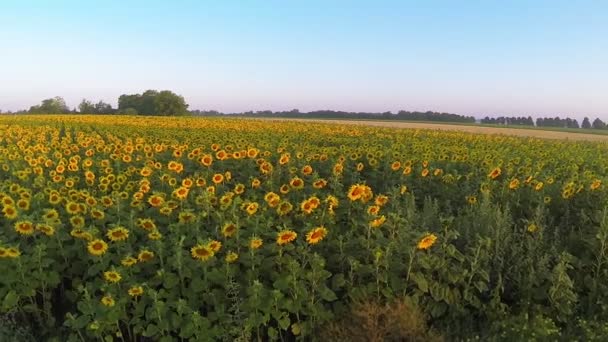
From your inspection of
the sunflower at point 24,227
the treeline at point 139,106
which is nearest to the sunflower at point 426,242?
the sunflower at point 24,227

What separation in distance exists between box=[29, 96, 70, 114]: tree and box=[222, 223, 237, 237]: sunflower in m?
77.8

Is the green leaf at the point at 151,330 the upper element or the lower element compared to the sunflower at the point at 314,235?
lower

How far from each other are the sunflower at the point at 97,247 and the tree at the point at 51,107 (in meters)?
77.7

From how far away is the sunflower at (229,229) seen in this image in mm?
4311

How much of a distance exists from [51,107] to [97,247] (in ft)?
280

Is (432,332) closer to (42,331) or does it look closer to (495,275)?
(495,275)

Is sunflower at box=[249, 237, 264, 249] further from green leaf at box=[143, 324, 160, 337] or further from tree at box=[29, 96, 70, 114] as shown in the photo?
tree at box=[29, 96, 70, 114]

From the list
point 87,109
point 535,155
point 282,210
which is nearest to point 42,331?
point 282,210

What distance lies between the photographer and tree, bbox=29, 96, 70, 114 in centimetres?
7618

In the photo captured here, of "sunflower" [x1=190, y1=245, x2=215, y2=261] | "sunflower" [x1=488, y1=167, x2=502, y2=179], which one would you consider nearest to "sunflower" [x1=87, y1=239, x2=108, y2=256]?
"sunflower" [x1=190, y1=245, x2=215, y2=261]

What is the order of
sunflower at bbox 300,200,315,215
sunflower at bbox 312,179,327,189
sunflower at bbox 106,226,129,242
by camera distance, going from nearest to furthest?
sunflower at bbox 106,226,129,242, sunflower at bbox 300,200,315,215, sunflower at bbox 312,179,327,189

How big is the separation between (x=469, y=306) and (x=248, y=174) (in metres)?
4.08

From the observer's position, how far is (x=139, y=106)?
77875 mm

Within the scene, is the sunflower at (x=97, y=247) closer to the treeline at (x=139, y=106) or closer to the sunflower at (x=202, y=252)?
the sunflower at (x=202, y=252)
